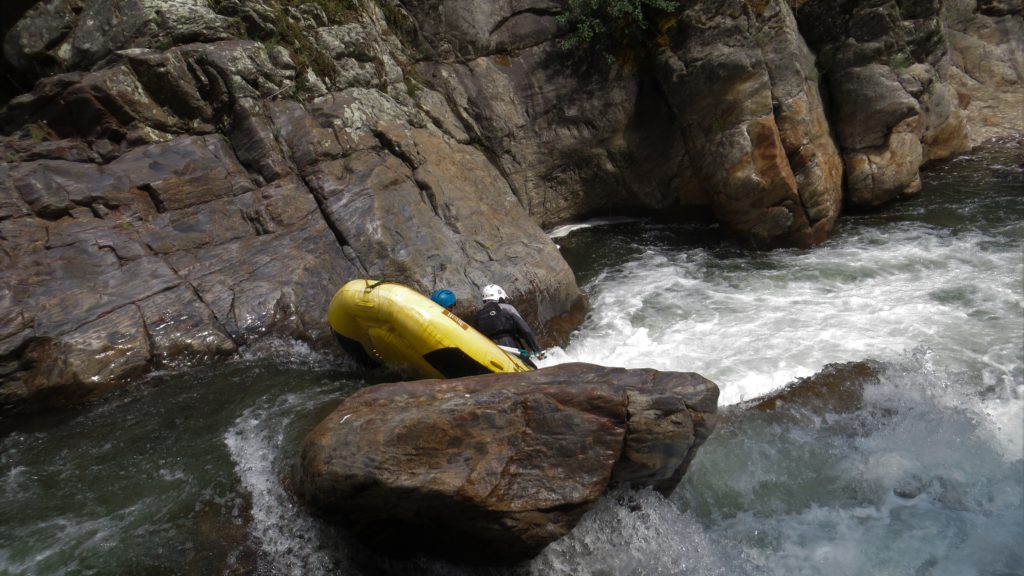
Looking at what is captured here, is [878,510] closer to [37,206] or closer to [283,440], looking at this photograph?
[283,440]

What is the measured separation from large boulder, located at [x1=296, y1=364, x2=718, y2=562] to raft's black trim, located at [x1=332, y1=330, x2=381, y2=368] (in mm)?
1880

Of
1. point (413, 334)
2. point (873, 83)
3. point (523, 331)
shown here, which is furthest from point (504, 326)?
point (873, 83)

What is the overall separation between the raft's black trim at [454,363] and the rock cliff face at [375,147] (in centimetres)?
187

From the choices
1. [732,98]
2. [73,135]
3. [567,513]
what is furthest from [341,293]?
[732,98]

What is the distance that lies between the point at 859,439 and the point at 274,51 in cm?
835

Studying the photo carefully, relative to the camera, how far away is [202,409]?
5805 millimetres

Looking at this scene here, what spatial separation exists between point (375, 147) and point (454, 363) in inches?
166

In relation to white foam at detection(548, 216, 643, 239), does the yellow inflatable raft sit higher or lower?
higher

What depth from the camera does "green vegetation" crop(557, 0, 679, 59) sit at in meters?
10.2

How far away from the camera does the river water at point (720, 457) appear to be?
4273 mm

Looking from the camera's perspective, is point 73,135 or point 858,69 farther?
point 858,69

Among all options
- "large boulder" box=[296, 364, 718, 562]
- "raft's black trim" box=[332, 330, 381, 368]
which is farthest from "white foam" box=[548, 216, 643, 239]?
"large boulder" box=[296, 364, 718, 562]

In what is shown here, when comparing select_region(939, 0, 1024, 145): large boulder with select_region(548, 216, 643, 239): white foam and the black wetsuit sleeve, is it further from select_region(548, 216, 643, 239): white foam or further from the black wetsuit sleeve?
the black wetsuit sleeve

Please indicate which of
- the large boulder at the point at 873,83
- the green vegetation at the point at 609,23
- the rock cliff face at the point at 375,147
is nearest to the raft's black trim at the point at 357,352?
the rock cliff face at the point at 375,147
